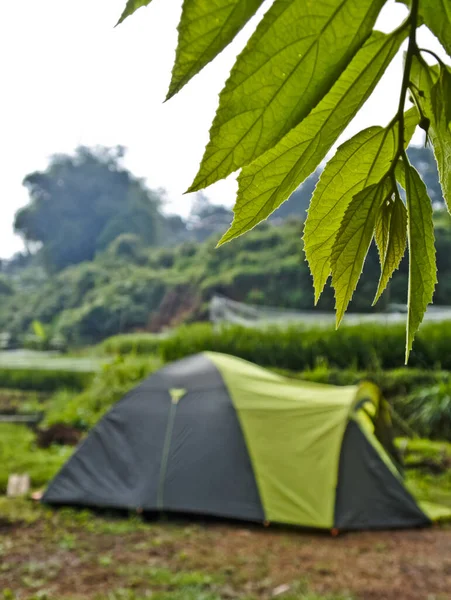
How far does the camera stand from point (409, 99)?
0.56ft

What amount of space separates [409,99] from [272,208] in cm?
5

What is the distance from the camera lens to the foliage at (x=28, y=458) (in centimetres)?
445

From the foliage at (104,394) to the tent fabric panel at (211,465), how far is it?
2694mm

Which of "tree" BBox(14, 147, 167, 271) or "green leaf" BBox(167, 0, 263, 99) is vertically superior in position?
"tree" BBox(14, 147, 167, 271)

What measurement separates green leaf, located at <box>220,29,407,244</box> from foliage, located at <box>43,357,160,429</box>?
20.5 ft

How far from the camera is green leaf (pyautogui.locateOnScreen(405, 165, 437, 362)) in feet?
0.53

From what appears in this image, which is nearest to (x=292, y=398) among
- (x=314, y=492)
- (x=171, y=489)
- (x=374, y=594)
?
(x=314, y=492)

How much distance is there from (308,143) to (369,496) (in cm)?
347

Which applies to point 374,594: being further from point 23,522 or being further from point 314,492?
point 23,522

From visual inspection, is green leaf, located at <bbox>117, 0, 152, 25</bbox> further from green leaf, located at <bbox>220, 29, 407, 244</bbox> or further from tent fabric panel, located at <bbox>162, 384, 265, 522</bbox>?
tent fabric panel, located at <bbox>162, 384, 265, 522</bbox>

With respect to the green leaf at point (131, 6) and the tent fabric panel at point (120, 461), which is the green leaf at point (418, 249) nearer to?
the green leaf at point (131, 6)

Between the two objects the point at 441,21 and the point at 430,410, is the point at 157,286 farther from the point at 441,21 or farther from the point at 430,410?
the point at 441,21

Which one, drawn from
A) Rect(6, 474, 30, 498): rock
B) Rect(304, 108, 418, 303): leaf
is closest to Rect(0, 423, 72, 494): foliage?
Rect(6, 474, 30, 498): rock

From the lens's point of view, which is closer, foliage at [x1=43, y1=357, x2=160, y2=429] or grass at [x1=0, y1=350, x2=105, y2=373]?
foliage at [x1=43, y1=357, x2=160, y2=429]
